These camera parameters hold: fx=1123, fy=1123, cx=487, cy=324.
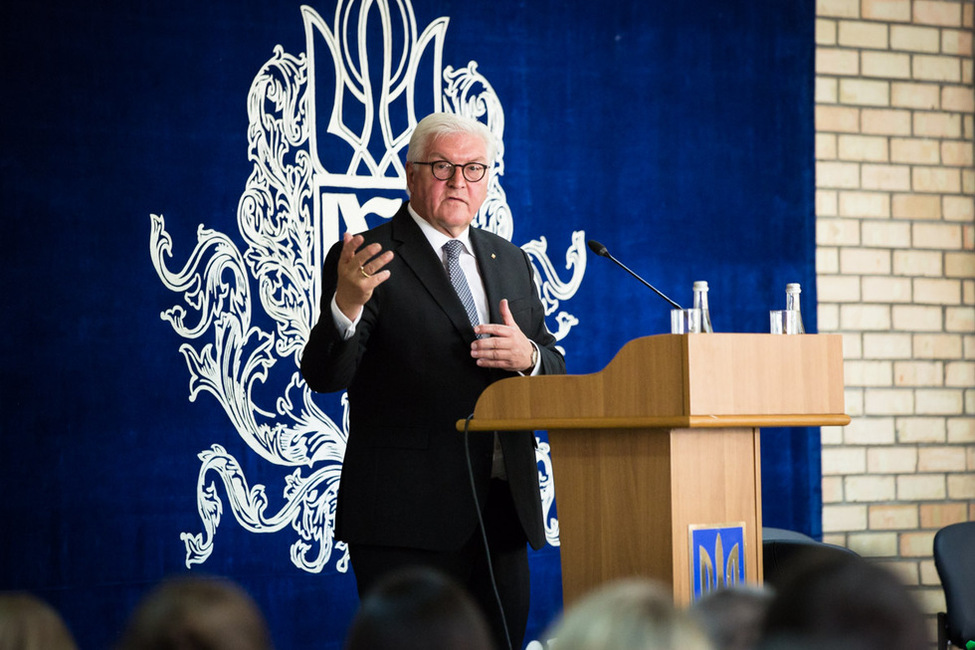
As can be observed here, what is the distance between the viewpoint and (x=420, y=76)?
4352 mm

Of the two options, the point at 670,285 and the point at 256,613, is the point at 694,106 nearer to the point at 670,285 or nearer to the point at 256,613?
the point at 670,285

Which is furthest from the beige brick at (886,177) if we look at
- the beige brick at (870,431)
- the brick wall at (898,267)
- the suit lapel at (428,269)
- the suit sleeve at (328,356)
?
the suit sleeve at (328,356)

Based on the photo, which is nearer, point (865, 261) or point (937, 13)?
point (865, 261)

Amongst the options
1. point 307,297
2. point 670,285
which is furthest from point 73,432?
point 670,285

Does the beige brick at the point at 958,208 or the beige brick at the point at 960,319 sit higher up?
the beige brick at the point at 958,208

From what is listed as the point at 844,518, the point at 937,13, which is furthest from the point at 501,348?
the point at 937,13

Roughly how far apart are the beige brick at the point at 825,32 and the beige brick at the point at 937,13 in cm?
44

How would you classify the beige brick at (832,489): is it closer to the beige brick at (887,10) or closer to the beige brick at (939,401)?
the beige brick at (939,401)

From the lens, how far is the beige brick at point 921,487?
4922mm

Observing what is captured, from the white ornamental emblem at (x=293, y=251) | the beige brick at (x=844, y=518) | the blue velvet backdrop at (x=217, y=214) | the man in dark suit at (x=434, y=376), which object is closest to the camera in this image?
the man in dark suit at (x=434, y=376)

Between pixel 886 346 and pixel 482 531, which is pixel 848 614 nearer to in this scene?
pixel 482 531

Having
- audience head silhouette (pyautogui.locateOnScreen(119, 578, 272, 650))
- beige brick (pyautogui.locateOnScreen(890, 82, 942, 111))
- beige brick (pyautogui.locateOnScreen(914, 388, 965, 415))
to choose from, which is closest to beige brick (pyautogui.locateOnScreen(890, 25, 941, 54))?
beige brick (pyautogui.locateOnScreen(890, 82, 942, 111))

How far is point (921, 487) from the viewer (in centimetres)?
495

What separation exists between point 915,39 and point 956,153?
0.55m
